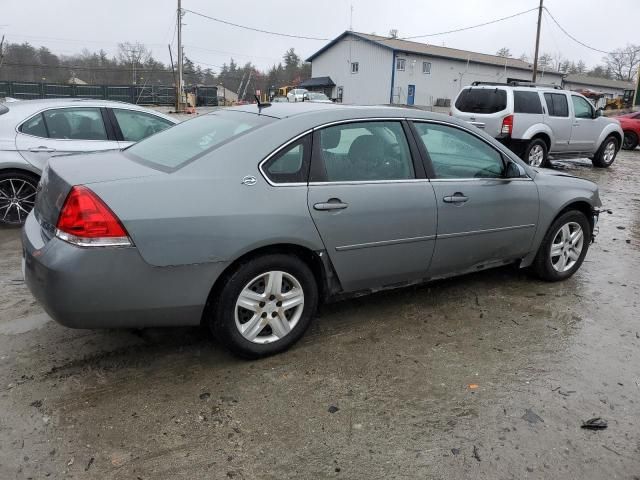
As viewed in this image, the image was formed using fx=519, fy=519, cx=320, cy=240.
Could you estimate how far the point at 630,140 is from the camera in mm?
18969

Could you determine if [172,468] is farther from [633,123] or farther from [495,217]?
[633,123]

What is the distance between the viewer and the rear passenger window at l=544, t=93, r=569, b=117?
39.0 ft

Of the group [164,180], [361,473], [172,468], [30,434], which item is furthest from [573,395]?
[30,434]

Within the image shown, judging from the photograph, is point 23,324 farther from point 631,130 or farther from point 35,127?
point 631,130

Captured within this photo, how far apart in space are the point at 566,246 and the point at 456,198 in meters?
1.63

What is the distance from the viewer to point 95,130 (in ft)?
20.4

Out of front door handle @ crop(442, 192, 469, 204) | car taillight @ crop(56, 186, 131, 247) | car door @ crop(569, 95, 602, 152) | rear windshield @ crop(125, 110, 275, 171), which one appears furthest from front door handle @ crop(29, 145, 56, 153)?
car door @ crop(569, 95, 602, 152)

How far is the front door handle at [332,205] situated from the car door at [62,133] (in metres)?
4.02

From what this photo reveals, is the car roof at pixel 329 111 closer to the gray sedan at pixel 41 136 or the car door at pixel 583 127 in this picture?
the gray sedan at pixel 41 136

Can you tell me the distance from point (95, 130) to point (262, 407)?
470 cm

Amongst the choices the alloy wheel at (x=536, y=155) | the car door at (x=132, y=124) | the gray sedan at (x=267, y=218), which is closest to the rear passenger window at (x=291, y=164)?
the gray sedan at (x=267, y=218)

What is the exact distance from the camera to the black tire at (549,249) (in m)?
4.59

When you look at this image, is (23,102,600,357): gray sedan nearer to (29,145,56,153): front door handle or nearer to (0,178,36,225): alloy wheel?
(29,145,56,153): front door handle

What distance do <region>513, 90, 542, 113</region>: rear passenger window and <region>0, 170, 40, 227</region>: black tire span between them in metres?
9.40
